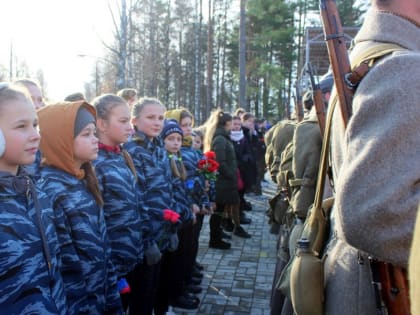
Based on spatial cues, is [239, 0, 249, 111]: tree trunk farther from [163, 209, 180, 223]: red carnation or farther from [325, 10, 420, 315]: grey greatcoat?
[325, 10, 420, 315]: grey greatcoat

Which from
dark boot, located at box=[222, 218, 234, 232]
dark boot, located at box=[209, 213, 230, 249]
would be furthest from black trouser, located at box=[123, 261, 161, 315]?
dark boot, located at box=[222, 218, 234, 232]

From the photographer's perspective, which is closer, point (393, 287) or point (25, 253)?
point (393, 287)

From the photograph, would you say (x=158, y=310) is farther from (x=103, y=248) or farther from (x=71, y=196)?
(x=71, y=196)

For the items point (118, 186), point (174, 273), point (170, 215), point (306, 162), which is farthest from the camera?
point (174, 273)

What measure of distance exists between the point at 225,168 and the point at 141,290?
11.5 ft

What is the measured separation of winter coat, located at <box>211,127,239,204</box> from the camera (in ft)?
22.0

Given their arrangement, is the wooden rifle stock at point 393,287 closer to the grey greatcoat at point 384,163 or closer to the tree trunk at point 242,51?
the grey greatcoat at point 384,163

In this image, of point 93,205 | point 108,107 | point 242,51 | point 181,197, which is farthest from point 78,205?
point 242,51

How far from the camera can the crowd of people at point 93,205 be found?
76.0 inches

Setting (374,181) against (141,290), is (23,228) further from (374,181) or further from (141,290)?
(141,290)

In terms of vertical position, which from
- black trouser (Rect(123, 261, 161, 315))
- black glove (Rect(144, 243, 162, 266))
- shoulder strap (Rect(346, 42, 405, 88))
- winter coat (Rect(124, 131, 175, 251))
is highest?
shoulder strap (Rect(346, 42, 405, 88))

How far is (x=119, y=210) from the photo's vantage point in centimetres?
293

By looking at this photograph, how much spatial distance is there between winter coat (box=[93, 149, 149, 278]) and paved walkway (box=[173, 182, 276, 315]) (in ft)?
5.42

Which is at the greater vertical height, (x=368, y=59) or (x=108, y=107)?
(x=368, y=59)
